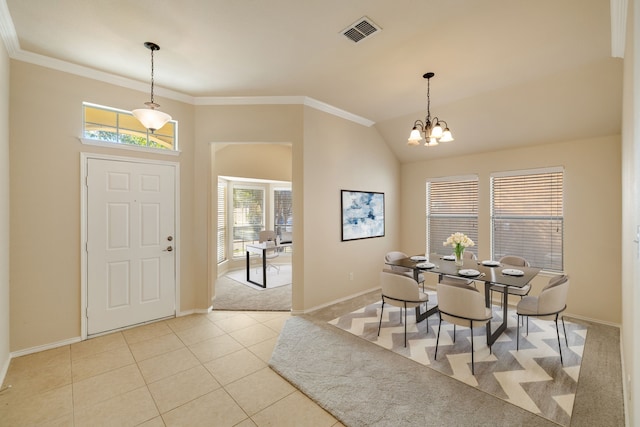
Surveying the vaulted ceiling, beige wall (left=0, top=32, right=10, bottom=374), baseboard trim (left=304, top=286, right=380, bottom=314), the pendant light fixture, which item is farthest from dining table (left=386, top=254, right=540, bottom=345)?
beige wall (left=0, top=32, right=10, bottom=374)

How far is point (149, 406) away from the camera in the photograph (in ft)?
7.12

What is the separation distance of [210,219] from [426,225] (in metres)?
4.02

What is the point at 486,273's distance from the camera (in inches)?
128

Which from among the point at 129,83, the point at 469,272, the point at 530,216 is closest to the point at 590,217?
the point at 530,216

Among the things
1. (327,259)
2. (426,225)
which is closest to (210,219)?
(327,259)

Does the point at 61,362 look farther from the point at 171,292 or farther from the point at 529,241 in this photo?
the point at 529,241

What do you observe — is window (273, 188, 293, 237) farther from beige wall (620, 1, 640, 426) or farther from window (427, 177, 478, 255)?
beige wall (620, 1, 640, 426)

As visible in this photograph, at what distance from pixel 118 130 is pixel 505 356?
515cm

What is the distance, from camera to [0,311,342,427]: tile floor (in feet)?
6.73

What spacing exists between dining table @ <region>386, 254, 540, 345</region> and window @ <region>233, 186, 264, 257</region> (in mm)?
4304

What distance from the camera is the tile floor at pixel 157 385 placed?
6.73 ft

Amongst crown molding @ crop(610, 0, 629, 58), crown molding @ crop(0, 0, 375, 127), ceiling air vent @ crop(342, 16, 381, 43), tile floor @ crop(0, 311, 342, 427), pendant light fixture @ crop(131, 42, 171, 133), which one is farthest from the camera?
pendant light fixture @ crop(131, 42, 171, 133)

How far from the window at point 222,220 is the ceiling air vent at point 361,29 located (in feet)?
15.6

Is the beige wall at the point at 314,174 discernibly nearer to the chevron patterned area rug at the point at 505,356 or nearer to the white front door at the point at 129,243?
the white front door at the point at 129,243
